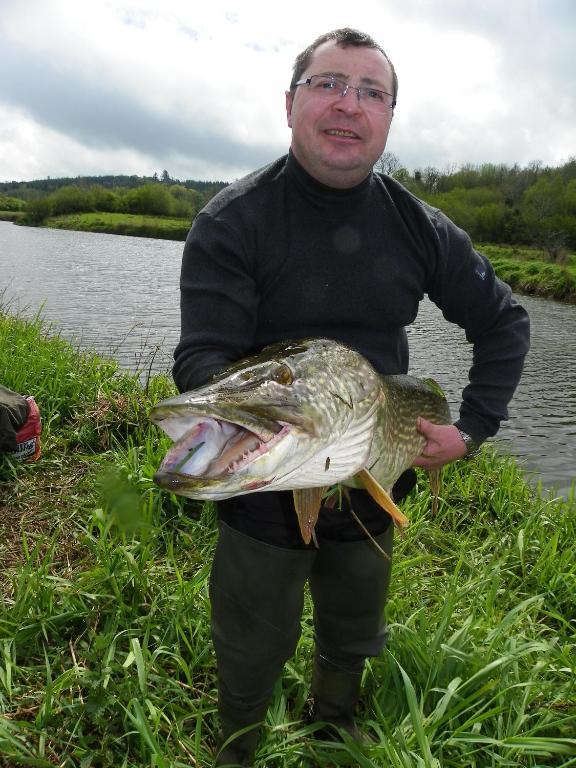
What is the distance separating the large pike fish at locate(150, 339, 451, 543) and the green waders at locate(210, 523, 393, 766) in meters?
0.33

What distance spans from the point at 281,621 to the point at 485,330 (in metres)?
1.32

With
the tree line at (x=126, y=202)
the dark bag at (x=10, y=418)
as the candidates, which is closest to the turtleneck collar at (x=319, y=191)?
the dark bag at (x=10, y=418)

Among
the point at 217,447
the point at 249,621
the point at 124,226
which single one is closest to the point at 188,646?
the point at 249,621

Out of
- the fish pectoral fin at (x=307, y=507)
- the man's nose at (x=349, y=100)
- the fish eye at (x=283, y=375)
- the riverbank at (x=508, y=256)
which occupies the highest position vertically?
the riverbank at (x=508, y=256)

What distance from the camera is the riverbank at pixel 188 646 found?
75.5 inches

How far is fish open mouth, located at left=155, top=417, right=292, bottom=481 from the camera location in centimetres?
120

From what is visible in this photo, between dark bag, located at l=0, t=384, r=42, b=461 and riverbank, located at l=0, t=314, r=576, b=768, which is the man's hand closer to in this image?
riverbank, located at l=0, t=314, r=576, b=768

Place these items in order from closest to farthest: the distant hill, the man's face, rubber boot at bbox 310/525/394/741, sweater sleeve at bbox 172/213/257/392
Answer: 1. sweater sleeve at bbox 172/213/257/392
2. the man's face
3. rubber boot at bbox 310/525/394/741
4. the distant hill

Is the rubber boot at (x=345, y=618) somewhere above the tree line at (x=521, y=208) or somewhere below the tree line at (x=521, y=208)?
below

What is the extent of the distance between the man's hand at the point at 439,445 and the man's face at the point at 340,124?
0.93 meters

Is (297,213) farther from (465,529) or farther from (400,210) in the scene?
(465,529)

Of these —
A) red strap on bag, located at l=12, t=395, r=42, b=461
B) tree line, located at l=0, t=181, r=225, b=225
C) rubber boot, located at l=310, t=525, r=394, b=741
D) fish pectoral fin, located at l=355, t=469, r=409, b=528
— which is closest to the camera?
fish pectoral fin, located at l=355, t=469, r=409, b=528

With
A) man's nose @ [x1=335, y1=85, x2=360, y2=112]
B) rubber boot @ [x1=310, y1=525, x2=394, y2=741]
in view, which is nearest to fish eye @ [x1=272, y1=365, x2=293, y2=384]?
rubber boot @ [x1=310, y1=525, x2=394, y2=741]

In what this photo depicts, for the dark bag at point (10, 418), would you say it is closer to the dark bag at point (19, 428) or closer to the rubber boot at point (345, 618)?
the dark bag at point (19, 428)
